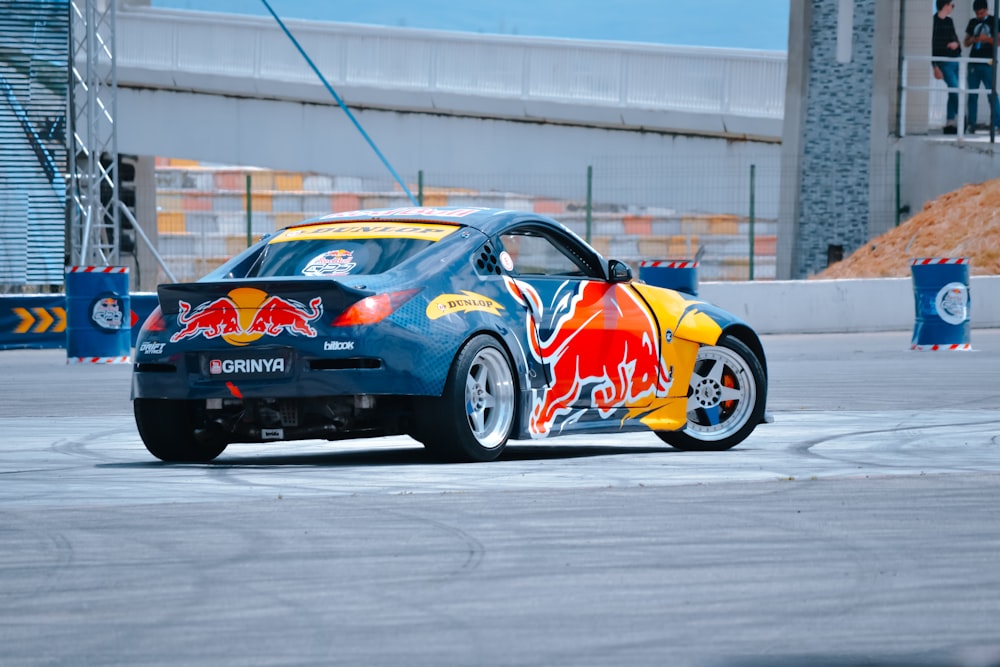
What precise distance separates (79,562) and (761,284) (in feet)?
71.7

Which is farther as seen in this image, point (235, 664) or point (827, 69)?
point (827, 69)

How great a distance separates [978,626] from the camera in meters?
5.19

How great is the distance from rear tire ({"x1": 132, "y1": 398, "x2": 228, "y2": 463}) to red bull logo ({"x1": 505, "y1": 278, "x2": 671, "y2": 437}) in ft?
5.86

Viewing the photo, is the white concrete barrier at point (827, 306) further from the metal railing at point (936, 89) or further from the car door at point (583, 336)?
the car door at point (583, 336)

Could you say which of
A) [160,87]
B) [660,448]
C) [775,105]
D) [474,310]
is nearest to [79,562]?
[474,310]

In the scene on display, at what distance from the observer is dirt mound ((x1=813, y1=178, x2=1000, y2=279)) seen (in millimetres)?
31141

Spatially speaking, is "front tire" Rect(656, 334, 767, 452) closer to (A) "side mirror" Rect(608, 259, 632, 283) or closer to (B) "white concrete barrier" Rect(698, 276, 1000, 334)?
(A) "side mirror" Rect(608, 259, 632, 283)

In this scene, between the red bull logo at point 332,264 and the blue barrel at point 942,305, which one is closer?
the red bull logo at point 332,264

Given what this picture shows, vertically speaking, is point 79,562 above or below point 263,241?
below

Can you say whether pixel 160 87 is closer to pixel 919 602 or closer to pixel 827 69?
pixel 827 69

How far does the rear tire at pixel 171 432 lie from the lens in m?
9.55

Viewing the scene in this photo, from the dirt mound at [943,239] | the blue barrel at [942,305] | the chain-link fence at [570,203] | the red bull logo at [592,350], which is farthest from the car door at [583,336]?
the dirt mound at [943,239]

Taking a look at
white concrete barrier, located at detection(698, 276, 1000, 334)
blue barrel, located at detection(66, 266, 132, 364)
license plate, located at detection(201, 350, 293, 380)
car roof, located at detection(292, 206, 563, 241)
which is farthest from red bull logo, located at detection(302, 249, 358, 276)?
white concrete barrier, located at detection(698, 276, 1000, 334)

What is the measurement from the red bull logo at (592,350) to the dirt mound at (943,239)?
843 inches
